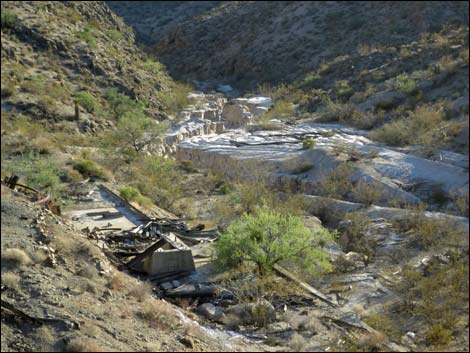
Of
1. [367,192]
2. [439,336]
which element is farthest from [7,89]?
[439,336]

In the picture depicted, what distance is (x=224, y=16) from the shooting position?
51.7 meters

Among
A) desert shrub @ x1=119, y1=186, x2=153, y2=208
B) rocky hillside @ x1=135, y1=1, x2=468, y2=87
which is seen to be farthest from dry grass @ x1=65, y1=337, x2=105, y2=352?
rocky hillside @ x1=135, y1=1, x2=468, y2=87

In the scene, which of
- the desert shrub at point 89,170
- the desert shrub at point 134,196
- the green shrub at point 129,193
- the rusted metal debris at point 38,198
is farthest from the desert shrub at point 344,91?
the rusted metal debris at point 38,198

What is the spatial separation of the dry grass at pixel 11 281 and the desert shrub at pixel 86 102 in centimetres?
1630

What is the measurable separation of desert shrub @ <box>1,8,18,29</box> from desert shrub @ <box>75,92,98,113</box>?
16.3ft

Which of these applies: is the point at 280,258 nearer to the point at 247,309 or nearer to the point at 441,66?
the point at 247,309

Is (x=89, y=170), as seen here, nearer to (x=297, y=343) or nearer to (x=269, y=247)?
(x=269, y=247)

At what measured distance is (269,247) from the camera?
37.2 ft

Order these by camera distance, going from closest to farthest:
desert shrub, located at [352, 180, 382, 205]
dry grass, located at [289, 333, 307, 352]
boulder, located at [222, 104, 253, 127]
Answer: dry grass, located at [289, 333, 307, 352], desert shrub, located at [352, 180, 382, 205], boulder, located at [222, 104, 253, 127]

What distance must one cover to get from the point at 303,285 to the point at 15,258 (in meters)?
4.86

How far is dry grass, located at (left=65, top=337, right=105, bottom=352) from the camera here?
6914 mm

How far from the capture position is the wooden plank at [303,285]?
10728mm

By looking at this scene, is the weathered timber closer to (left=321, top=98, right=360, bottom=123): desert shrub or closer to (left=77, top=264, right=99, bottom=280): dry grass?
(left=77, top=264, right=99, bottom=280): dry grass

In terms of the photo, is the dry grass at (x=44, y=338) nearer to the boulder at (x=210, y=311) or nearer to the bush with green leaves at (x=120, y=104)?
the boulder at (x=210, y=311)
